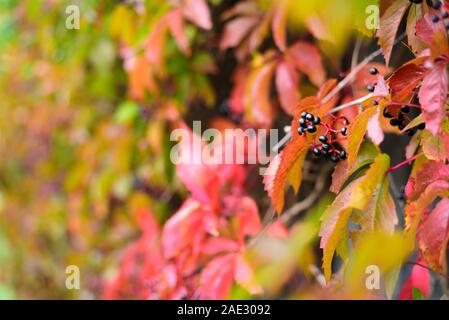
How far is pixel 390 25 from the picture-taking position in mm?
813

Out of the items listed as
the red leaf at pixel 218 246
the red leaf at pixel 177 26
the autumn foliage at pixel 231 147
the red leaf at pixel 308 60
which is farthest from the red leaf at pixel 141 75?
the red leaf at pixel 218 246

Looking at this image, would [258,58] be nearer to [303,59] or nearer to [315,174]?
[303,59]

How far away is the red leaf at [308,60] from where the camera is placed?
137 cm

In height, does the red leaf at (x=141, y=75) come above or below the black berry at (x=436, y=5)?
above

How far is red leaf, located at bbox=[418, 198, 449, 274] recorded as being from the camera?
750 millimetres

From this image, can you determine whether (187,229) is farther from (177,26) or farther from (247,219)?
(177,26)

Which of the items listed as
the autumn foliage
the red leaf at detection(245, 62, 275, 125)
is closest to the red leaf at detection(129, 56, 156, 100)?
the autumn foliage

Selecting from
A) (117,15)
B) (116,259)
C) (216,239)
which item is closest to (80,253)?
(116,259)

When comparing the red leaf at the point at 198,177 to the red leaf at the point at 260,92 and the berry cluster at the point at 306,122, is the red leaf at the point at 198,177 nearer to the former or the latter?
the red leaf at the point at 260,92

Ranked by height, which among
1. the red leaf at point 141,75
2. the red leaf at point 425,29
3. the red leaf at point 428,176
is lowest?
the red leaf at point 428,176

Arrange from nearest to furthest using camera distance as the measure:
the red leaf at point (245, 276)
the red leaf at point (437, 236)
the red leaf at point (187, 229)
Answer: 1. the red leaf at point (437, 236)
2. the red leaf at point (245, 276)
3. the red leaf at point (187, 229)

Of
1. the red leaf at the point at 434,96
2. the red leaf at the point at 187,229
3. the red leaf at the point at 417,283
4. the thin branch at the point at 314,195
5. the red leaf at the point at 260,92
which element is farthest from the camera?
the thin branch at the point at 314,195

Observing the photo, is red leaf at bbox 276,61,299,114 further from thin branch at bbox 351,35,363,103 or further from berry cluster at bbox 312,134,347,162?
berry cluster at bbox 312,134,347,162

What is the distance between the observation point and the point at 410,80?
2.41 ft
